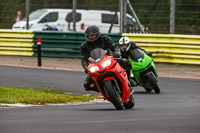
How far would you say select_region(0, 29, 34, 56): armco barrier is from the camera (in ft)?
83.2

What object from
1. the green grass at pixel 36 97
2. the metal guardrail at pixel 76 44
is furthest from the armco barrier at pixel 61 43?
the green grass at pixel 36 97

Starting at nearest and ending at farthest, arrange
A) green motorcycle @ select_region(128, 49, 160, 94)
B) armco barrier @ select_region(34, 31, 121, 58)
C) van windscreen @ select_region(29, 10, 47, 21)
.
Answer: green motorcycle @ select_region(128, 49, 160, 94)
armco barrier @ select_region(34, 31, 121, 58)
van windscreen @ select_region(29, 10, 47, 21)

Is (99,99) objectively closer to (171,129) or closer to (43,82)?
(43,82)

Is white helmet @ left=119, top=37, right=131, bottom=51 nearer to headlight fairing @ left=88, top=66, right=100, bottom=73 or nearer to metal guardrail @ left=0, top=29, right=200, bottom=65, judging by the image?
headlight fairing @ left=88, top=66, right=100, bottom=73

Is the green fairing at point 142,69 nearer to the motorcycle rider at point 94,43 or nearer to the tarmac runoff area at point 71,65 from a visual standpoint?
the motorcycle rider at point 94,43

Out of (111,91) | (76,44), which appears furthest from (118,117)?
(76,44)

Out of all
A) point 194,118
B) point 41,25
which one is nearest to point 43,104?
point 194,118

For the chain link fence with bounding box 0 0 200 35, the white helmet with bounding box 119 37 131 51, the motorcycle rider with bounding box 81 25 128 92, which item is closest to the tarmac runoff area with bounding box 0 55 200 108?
the chain link fence with bounding box 0 0 200 35

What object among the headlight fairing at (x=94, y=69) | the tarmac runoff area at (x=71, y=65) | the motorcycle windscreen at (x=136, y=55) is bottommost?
the tarmac runoff area at (x=71, y=65)

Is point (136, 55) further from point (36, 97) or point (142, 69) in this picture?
point (36, 97)

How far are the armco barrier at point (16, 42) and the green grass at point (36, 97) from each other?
10.4 metres

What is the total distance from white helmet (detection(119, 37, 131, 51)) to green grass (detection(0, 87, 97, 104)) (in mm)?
1799

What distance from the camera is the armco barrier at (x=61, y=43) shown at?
24547mm

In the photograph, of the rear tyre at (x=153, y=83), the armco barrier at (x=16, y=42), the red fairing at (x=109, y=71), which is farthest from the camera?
the armco barrier at (x=16, y=42)
